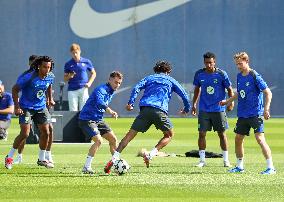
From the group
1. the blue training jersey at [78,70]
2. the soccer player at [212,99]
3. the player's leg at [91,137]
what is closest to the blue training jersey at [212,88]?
the soccer player at [212,99]

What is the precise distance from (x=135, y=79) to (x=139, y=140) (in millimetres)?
14117

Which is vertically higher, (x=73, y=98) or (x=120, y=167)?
(x=73, y=98)

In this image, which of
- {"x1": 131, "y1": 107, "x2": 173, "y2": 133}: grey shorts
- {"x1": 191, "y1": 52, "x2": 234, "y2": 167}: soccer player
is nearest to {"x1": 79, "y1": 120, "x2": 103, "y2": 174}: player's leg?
{"x1": 131, "y1": 107, "x2": 173, "y2": 133}: grey shorts

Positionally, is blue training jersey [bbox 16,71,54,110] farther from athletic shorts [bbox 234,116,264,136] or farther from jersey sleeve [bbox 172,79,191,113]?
athletic shorts [bbox 234,116,264,136]

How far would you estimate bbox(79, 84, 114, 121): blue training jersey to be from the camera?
52.1 feet

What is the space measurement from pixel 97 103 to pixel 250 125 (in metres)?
2.57

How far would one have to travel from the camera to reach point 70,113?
75.5ft

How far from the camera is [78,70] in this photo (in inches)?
922

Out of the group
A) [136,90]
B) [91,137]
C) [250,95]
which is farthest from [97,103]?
[250,95]

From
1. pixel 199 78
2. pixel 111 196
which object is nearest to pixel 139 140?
pixel 199 78

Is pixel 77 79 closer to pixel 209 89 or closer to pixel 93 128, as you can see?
pixel 209 89

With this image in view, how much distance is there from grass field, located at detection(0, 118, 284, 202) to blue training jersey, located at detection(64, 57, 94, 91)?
2.94 m

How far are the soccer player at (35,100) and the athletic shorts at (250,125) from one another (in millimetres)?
3317

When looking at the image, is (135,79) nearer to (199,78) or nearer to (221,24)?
(221,24)
